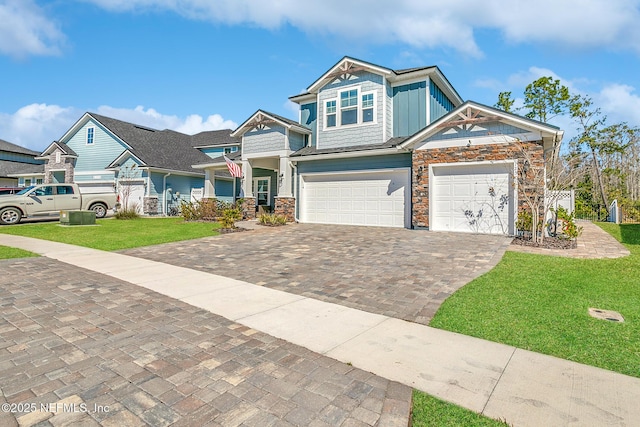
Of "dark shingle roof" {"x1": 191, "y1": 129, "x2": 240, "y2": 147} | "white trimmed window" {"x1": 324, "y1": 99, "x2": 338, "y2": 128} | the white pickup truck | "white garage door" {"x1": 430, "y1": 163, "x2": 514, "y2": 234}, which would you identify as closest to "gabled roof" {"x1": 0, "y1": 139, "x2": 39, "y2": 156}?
"dark shingle roof" {"x1": 191, "y1": 129, "x2": 240, "y2": 147}

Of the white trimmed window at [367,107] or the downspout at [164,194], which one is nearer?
the white trimmed window at [367,107]

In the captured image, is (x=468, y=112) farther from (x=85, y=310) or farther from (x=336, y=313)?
(x=85, y=310)

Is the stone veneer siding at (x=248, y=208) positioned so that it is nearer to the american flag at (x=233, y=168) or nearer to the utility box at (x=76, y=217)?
the american flag at (x=233, y=168)

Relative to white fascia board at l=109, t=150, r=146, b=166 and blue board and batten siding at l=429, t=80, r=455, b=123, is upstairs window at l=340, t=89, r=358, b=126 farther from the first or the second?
white fascia board at l=109, t=150, r=146, b=166

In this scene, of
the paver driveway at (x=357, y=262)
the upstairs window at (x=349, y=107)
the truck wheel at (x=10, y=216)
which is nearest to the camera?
the paver driveway at (x=357, y=262)

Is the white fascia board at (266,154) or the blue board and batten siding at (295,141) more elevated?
the blue board and batten siding at (295,141)

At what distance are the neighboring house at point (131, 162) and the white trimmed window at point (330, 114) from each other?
1175 centimetres

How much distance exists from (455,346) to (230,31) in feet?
51.1

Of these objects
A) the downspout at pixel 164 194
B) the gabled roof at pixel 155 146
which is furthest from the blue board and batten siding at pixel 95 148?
the downspout at pixel 164 194

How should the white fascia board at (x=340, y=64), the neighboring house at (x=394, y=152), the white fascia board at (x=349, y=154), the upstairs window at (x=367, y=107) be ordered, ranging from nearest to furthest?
Result: the neighboring house at (x=394, y=152), the white fascia board at (x=349, y=154), the white fascia board at (x=340, y=64), the upstairs window at (x=367, y=107)

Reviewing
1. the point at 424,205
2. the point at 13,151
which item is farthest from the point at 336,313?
the point at 13,151

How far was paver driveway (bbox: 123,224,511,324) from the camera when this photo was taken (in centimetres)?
558

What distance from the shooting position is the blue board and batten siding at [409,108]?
50.3 feet

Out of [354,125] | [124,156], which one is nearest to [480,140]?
[354,125]
